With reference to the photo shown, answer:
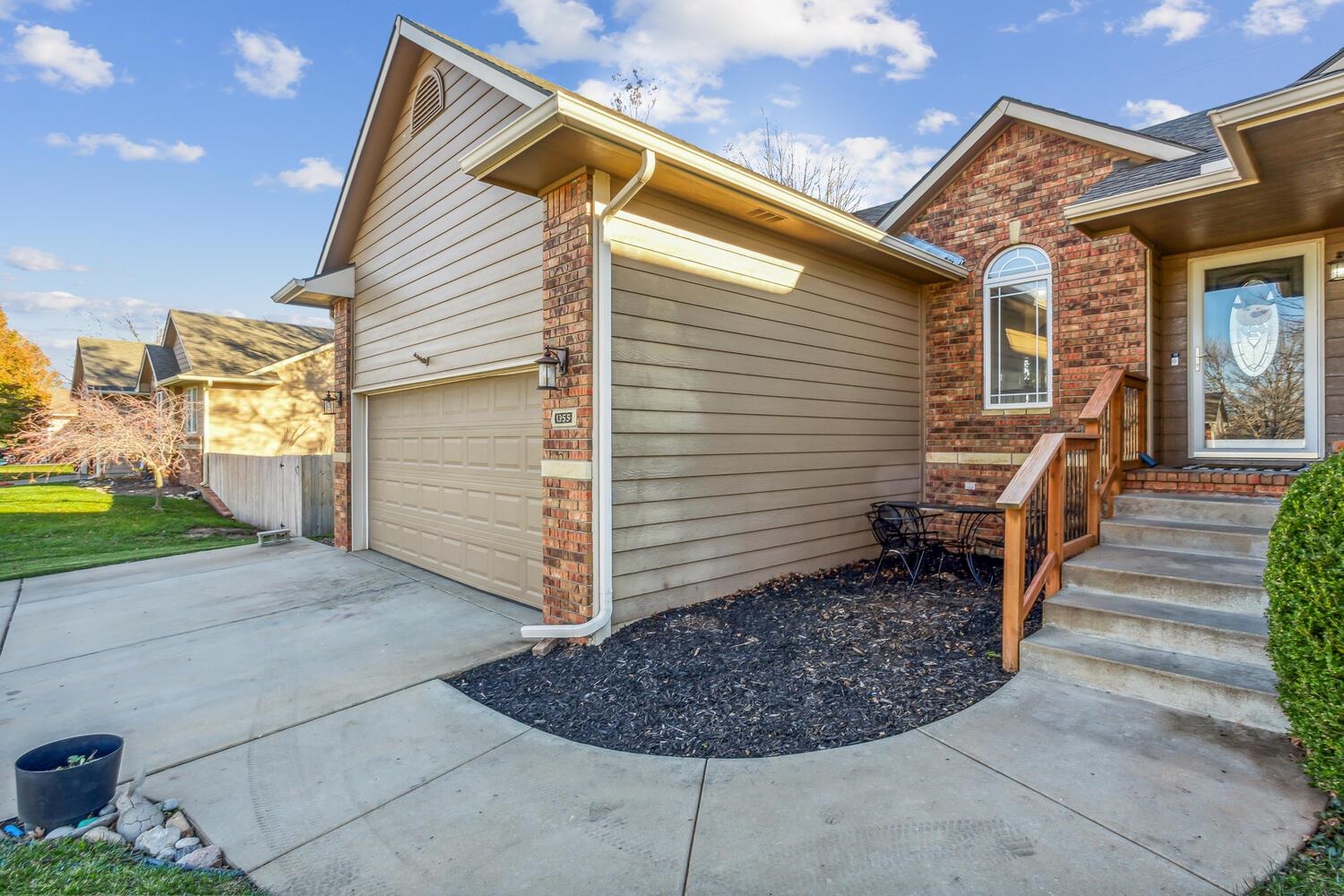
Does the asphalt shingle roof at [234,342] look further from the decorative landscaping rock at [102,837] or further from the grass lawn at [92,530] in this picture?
the decorative landscaping rock at [102,837]

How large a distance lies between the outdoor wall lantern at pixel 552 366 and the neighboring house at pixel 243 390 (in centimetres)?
1277

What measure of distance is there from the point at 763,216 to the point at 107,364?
28.9m

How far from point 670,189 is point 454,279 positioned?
108 inches

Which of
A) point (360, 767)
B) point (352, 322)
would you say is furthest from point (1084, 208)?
point (352, 322)

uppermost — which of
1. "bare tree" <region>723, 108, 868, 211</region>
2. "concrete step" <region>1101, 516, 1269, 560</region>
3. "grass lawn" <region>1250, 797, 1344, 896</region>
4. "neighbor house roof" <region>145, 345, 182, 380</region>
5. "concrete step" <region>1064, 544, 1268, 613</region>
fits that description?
"bare tree" <region>723, 108, 868, 211</region>

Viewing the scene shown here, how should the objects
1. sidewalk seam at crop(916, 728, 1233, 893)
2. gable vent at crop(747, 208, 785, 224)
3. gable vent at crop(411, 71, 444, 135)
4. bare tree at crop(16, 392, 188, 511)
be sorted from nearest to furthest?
sidewalk seam at crop(916, 728, 1233, 893) < gable vent at crop(747, 208, 785, 224) < gable vent at crop(411, 71, 444, 135) < bare tree at crop(16, 392, 188, 511)

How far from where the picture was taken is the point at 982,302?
7.25 meters

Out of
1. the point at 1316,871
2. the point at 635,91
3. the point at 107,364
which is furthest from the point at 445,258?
the point at 107,364

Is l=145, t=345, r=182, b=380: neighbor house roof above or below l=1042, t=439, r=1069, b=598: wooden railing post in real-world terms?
above

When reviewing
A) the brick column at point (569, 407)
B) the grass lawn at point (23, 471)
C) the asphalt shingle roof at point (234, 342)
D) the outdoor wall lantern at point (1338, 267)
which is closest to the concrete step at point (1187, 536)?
the outdoor wall lantern at point (1338, 267)

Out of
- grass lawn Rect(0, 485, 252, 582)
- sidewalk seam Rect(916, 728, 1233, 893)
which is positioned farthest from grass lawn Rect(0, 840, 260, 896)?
grass lawn Rect(0, 485, 252, 582)

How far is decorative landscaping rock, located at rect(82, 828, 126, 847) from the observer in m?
2.46

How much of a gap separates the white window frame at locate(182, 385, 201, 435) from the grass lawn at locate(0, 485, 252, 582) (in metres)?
1.99

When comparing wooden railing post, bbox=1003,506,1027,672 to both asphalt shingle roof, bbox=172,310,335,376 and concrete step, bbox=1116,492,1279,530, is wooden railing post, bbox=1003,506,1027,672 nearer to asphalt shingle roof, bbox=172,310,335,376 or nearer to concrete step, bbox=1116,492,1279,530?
concrete step, bbox=1116,492,1279,530
